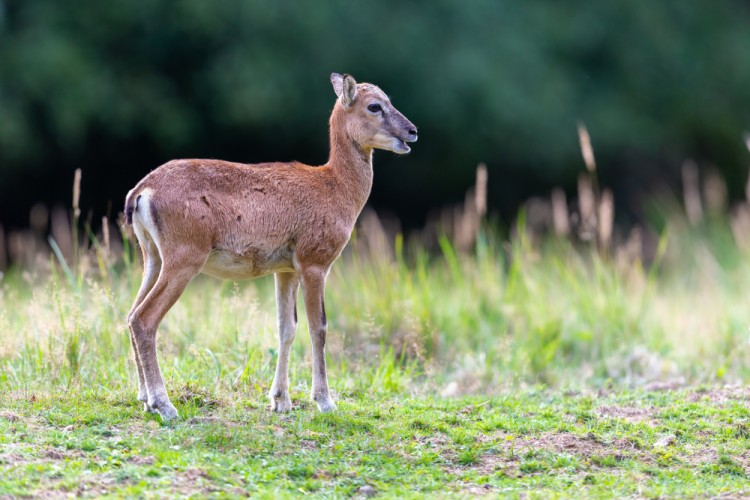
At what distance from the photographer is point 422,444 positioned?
6.41 m

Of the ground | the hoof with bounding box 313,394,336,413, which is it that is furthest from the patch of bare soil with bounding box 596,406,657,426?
the hoof with bounding box 313,394,336,413

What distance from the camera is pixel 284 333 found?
7.14 meters

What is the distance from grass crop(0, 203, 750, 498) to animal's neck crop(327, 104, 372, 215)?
1219 mm

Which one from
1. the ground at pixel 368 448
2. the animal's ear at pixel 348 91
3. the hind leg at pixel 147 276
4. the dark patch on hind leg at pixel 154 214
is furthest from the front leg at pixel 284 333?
the animal's ear at pixel 348 91

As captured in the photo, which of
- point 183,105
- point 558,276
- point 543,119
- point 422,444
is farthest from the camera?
point 543,119

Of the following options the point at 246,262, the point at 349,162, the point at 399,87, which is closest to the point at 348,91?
the point at 349,162

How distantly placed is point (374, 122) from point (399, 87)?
409 inches

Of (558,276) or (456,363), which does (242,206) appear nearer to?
(456,363)

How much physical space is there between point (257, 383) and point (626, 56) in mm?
13867

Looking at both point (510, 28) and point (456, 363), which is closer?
point (456, 363)

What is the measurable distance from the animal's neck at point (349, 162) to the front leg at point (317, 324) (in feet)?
2.29

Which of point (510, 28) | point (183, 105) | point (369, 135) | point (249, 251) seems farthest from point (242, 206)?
point (510, 28)

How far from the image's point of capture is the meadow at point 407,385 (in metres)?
5.74

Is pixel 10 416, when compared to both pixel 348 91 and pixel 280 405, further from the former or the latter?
pixel 348 91
